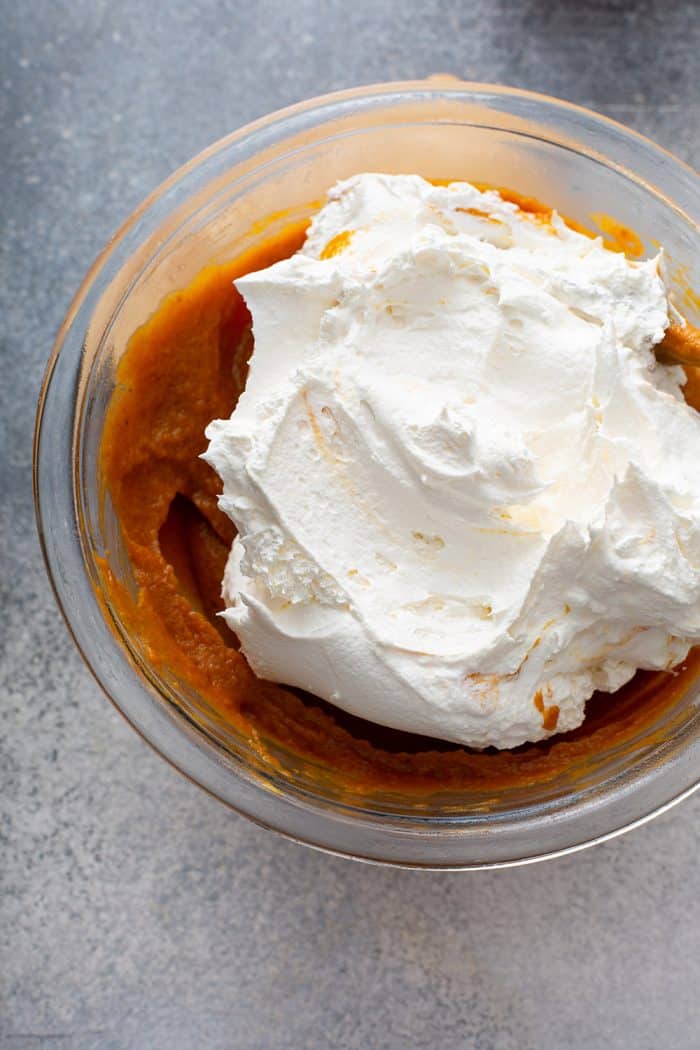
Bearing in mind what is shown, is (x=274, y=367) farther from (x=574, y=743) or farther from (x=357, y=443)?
(x=574, y=743)

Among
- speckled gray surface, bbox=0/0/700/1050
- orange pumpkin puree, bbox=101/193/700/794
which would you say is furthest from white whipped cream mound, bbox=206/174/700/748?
speckled gray surface, bbox=0/0/700/1050

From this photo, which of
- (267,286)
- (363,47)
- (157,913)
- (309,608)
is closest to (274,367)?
(267,286)

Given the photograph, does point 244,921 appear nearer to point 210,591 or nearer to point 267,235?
point 210,591

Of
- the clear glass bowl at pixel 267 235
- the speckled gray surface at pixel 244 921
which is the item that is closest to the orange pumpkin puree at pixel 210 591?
the clear glass bowl at pixel 267 235

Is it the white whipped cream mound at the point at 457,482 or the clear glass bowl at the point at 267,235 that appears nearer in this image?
the white whipped cream mound at the point at 457,482

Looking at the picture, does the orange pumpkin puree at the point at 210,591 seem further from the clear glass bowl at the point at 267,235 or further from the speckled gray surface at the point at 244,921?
the speckled gray surface at the point at 244,921

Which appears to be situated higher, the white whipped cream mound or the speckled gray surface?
the white whipped cream mound

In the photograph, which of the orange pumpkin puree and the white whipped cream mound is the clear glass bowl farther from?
the white whipped cream mound
